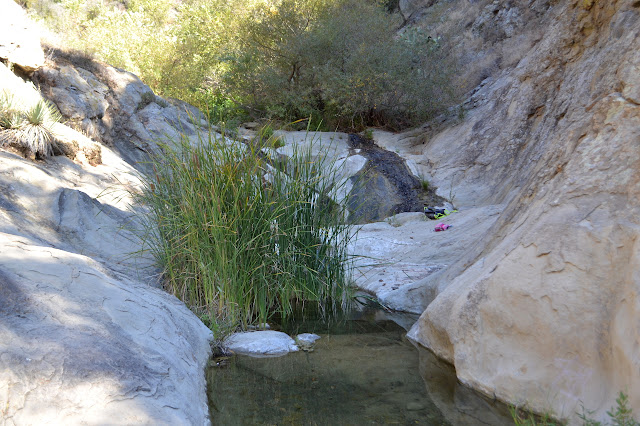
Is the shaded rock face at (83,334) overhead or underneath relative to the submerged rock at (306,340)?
Answer: overhead

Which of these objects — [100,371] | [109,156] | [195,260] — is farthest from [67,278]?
[109,156]

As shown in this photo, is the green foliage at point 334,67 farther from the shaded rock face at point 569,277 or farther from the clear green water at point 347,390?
the clear green water at point 347,390

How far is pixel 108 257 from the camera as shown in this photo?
561 centimetres

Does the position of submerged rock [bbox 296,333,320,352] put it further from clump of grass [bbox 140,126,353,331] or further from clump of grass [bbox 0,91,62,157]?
clump of grass [bbox 0,91,62,157]

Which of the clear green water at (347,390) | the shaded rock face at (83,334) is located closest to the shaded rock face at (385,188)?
the shaded rock face at (83,334)

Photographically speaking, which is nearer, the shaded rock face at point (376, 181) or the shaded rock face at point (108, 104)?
the shaded rock face at point (108, 104)

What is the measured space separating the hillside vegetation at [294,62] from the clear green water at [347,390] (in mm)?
7830

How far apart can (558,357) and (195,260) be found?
2.84m

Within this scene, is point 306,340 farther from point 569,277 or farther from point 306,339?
point 569,277

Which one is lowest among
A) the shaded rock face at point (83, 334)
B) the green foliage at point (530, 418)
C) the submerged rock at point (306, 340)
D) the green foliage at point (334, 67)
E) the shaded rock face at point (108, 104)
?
the green foliage at point (530, 418)

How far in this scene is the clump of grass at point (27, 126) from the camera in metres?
7.00

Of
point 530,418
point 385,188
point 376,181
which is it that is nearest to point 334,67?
point 376,181

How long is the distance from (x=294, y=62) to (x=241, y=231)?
1016 centimetres

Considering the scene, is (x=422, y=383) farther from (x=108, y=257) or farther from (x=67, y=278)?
(x=108, y=257)
